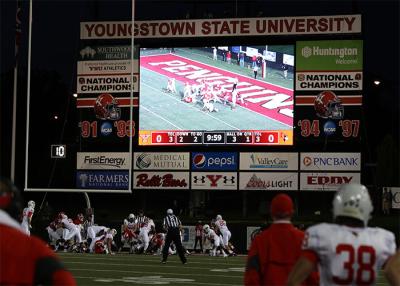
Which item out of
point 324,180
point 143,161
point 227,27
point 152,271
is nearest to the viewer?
point 152,271

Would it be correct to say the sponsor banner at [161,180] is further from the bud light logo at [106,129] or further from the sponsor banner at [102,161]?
the bud light logo at [106,129]

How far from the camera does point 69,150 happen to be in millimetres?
37406

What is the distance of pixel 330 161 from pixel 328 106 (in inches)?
58.6

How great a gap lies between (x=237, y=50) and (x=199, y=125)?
2.34 metres

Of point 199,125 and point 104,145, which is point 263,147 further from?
point 104,145

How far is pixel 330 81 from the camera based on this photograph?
26.2m

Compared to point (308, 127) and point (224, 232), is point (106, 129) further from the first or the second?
point (308, 127)

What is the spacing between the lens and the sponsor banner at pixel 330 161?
86.1 ft

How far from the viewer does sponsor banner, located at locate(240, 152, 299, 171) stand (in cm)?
2661

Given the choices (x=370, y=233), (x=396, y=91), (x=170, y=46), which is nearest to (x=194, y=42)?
(x=170, y=46)

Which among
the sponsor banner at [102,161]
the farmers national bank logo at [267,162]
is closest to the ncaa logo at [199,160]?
the farmers national bank logo at [267,162]

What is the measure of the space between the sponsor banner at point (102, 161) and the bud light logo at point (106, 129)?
621 mm

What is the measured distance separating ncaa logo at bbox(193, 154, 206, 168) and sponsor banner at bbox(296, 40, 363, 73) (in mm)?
3607

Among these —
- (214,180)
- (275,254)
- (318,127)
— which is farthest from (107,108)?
(275,254)
